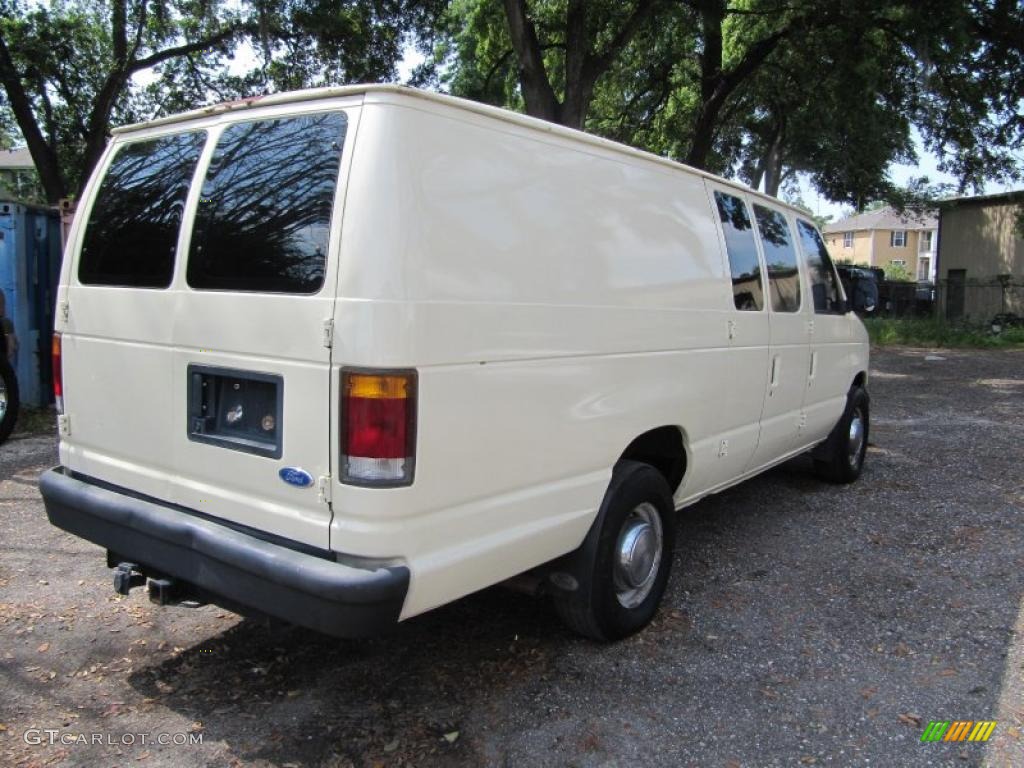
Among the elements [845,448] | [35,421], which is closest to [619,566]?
[845,448]

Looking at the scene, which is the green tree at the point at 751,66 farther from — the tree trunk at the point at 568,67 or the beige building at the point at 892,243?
the beige building at the point at 892,243

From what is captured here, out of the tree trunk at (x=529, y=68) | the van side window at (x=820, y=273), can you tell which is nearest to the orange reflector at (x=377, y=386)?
the van side window at (x=820, y=273)

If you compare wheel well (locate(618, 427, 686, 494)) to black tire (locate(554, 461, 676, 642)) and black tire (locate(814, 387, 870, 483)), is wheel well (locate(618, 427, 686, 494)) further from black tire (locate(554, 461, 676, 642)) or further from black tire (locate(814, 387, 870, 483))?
black tire (locate(814, 387, 870, 483))

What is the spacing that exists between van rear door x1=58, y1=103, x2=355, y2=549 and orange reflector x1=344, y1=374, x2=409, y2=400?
10cm

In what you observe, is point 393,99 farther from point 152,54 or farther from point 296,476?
point 152,54

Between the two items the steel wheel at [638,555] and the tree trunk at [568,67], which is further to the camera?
the tree trunk at [568,67]

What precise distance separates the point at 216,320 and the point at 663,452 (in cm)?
221

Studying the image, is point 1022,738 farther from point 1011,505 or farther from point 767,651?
point 1011,505

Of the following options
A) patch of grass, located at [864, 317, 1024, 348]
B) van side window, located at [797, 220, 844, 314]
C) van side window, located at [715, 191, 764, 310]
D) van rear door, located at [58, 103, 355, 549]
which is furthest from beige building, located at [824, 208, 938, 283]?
van rear door, located at [58, 103, 355, 549]

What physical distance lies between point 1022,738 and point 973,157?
739 inches

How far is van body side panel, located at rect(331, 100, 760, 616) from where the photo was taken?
243cm

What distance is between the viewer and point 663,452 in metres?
3.90

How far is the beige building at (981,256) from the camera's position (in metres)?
25.4

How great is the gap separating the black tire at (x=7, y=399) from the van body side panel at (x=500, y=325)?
19.4ft
